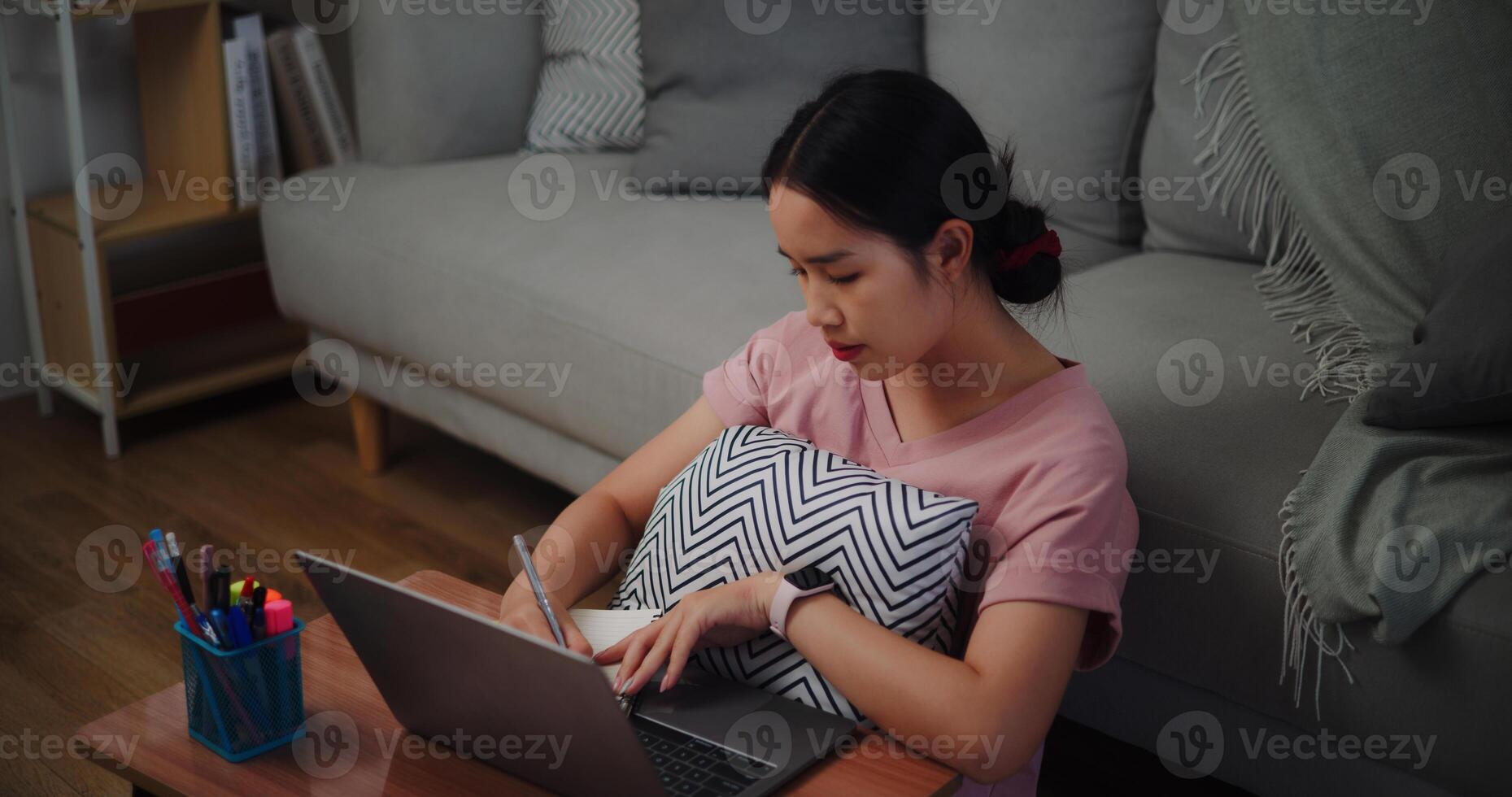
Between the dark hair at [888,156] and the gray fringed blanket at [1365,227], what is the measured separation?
1.39 ft

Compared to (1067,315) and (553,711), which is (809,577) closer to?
(553,711)

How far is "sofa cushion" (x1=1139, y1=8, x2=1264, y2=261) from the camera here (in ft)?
5.67

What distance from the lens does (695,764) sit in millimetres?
879

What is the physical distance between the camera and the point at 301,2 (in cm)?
278

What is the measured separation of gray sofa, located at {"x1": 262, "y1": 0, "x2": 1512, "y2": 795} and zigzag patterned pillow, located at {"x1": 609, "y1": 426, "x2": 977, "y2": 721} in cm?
33

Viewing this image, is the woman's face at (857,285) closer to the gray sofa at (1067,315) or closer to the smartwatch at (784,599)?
the smartwatch at (784,599)

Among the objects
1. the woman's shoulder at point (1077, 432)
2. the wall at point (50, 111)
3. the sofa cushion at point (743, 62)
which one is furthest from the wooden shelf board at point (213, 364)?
the woman's shoulder at point (1077, 432)

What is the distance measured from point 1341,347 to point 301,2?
2.16m

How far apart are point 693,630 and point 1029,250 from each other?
401mm

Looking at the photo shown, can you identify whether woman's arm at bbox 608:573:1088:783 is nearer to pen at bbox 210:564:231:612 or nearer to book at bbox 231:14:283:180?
pen at bbox 210:564:231:612

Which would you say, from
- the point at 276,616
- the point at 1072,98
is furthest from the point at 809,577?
the point at 1072,98

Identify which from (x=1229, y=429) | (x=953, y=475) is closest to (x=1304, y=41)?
(x=1229, y=429)

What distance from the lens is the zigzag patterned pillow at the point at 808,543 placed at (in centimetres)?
98

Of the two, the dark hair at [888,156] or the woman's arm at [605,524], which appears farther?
the woman's arm at [605,524]
